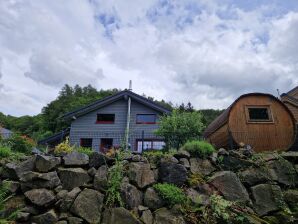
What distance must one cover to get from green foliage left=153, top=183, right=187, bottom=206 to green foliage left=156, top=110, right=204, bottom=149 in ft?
11.6

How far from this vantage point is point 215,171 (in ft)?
29.2

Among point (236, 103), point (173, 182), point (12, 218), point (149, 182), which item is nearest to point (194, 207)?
point (173, 182)

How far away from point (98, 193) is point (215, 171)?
3.90 m

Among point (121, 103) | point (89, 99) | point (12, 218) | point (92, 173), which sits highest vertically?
point (89, 99)

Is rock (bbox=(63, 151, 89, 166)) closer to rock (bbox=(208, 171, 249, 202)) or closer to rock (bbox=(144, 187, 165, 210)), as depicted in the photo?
rock (bbox=(144, 187, 165, 210))

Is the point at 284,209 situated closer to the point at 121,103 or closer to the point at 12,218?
the point at 12,218

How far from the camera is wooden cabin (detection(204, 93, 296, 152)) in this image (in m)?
11.8

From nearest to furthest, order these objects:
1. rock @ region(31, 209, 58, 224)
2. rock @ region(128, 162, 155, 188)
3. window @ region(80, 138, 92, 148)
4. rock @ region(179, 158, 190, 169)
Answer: rock @ region(31, 209, 58, 224) → rock @ region(128, 162, 155, 188) → rock @ region(179, 158, 190, 169) → window @ region(80, 138, 92, 148)

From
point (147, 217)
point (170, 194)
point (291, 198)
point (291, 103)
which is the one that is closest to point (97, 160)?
point (147, 217)

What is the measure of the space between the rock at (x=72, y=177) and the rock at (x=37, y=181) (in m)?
0.20

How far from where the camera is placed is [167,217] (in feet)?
23.5

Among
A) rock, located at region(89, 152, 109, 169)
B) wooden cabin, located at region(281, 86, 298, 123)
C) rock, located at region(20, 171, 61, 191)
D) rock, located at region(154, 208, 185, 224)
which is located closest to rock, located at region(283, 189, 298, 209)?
rock, located at region(154, 208, 185, 224)

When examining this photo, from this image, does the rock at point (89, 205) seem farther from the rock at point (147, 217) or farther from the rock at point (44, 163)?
the rock at point (44, 163)

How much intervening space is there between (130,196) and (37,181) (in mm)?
2693
